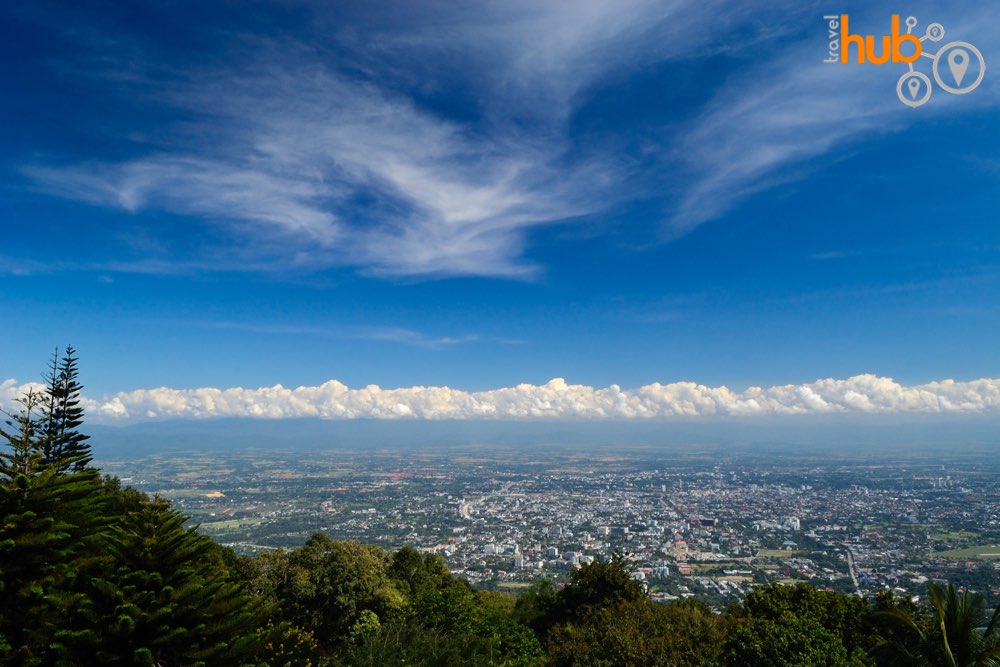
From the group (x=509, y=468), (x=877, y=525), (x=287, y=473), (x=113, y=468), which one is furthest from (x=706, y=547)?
(x=113, y=468)

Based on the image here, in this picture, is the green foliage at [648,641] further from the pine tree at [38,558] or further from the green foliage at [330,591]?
the pine tree at [38,558]

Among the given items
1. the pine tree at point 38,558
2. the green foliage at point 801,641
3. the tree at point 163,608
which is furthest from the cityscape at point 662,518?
the pine tree at point 38,558

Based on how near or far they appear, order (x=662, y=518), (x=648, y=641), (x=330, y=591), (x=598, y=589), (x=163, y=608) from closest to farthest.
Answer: (x=163, y=608)
(x=648, y=641)
(x=598, y=589)
(x=330, y=591)
(x=662, y=518)

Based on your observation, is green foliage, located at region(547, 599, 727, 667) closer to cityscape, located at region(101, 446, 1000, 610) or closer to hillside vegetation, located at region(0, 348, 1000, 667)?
hillside vegetation, located at region(0, 348, 1000, 667)

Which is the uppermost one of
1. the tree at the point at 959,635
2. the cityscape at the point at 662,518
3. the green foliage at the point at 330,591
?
the tree at the point at 959,635

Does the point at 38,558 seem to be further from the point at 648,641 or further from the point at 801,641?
the point at 801,641

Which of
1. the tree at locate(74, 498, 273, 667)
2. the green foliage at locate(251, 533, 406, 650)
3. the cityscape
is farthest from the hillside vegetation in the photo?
the cityscape

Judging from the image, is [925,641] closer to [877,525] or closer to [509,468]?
[877,525]

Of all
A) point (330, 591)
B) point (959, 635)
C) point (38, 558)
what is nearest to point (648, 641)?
point (959, 635)

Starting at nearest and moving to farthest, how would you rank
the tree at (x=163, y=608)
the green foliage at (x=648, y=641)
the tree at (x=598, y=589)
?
the tree at (x=163, y=608) → the green foliage at (x=648, y=641) → the tree at (x=598, y=589)

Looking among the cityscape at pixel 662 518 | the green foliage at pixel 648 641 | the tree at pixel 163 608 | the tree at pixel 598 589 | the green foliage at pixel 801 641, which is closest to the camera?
the tree at pixel 163 608

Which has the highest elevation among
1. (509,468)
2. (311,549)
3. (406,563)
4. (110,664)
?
(110,664)
